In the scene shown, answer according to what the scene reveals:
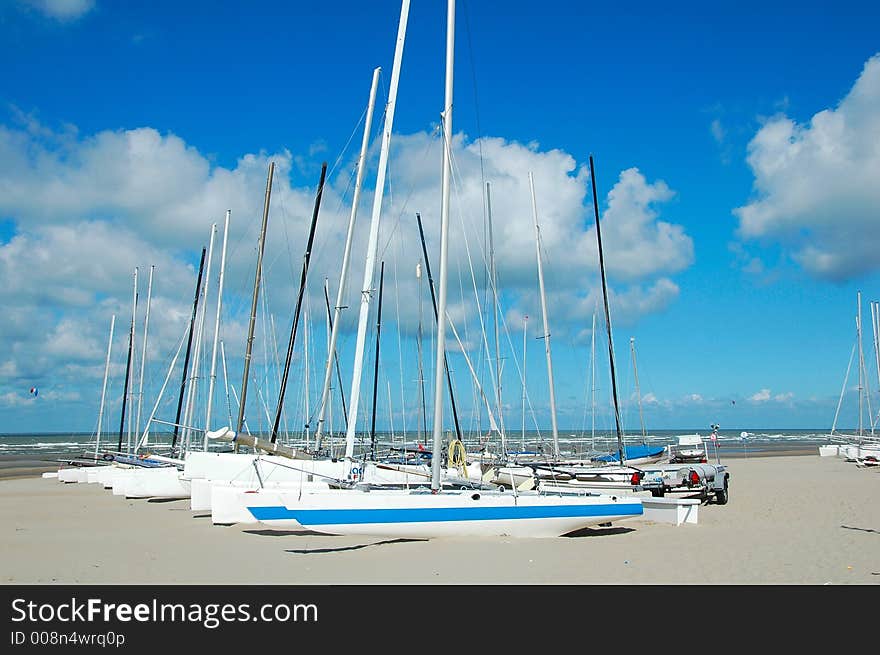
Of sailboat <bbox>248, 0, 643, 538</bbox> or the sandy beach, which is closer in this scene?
the sandy beach

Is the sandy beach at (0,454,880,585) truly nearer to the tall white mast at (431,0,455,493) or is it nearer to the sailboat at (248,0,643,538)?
the sailboat at (248,0,643,538)

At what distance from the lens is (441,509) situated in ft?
46.7

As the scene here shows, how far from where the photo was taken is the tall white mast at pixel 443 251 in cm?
1462

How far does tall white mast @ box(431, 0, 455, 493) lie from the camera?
14.6m

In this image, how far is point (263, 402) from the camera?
1528 inches

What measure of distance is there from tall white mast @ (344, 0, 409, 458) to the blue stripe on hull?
237cm

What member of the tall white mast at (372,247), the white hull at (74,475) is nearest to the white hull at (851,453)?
the tall white mast at (372,247)

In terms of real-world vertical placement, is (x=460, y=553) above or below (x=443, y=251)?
below

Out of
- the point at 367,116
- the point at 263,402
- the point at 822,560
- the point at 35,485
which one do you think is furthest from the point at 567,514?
the point at 35,485

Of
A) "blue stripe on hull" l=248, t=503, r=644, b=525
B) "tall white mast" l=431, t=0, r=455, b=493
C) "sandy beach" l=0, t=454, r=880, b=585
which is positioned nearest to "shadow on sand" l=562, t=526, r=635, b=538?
"sandy beach" l=0, t=454, r=880, b=585

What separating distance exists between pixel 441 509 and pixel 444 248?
5.45 m

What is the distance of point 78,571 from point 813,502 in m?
21.3

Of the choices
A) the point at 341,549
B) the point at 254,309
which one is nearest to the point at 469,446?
the point at 254,309

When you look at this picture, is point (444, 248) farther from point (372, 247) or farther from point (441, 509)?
point (441, 509)
